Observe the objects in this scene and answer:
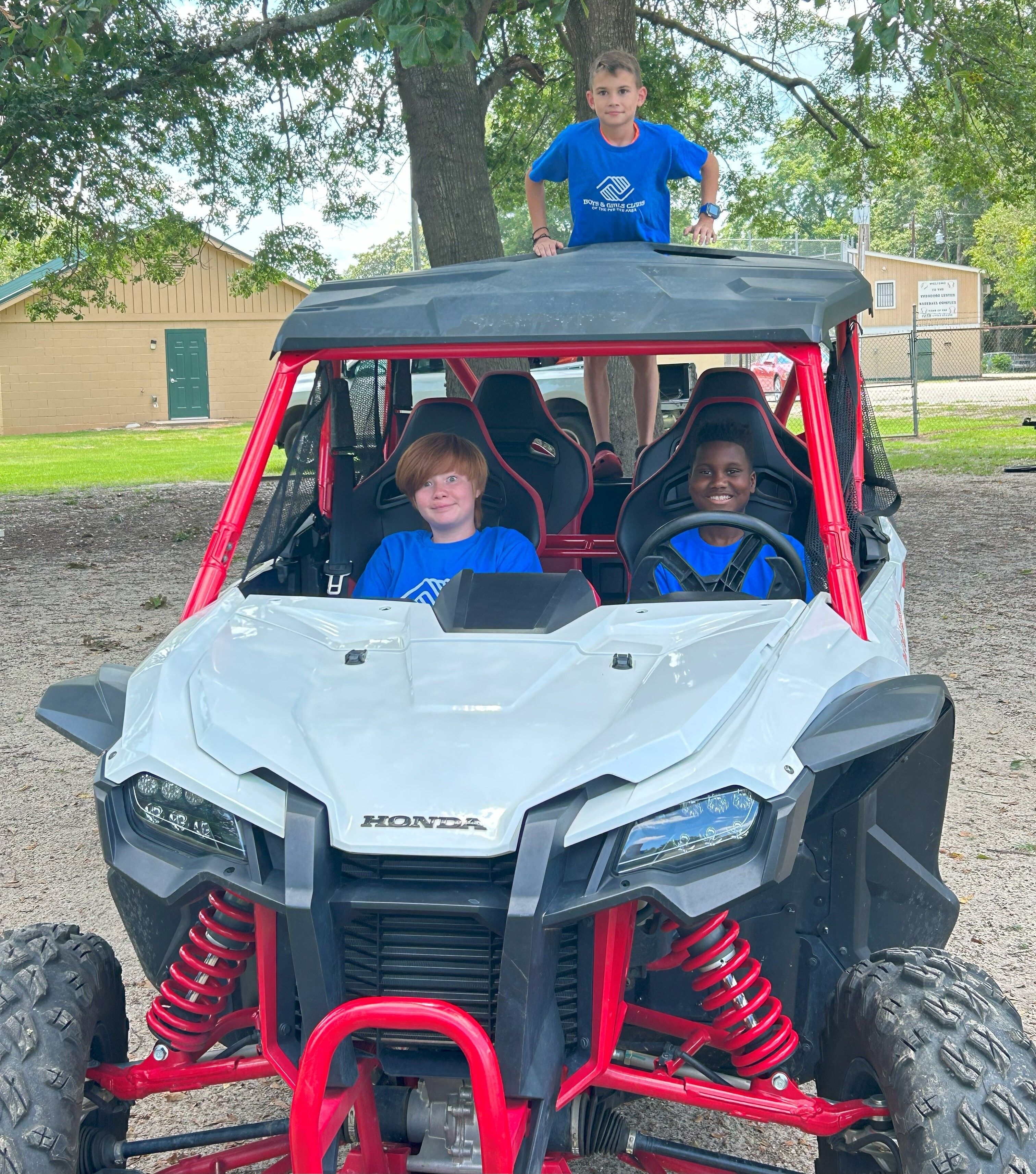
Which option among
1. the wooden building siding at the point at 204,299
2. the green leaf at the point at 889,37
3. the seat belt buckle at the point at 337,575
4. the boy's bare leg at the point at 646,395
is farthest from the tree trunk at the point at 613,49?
the wooden building siding at the point at 204,299

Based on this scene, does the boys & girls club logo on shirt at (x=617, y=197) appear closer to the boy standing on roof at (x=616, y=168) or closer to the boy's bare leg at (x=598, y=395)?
the boy standing on roof at (x=616, y=168)

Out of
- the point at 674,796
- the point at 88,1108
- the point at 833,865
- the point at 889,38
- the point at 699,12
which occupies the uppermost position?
the point at 699,12

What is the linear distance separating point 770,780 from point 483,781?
1.58ft

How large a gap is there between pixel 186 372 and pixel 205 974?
33605mm

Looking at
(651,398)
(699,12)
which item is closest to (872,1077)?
(651,398)

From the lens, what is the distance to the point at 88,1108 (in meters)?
2.40

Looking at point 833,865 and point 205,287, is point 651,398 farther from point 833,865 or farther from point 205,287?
point 205,287

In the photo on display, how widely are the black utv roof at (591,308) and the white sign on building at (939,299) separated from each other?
158ft

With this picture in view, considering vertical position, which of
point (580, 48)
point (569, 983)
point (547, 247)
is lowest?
point (569, 983)

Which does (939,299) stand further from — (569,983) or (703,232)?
(569,983)

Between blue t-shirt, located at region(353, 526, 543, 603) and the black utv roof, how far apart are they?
0.75 metres

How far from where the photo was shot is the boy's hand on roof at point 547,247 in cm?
454

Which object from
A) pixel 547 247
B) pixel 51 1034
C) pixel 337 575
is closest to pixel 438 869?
pixel 51 1034

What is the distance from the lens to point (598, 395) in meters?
7.41
